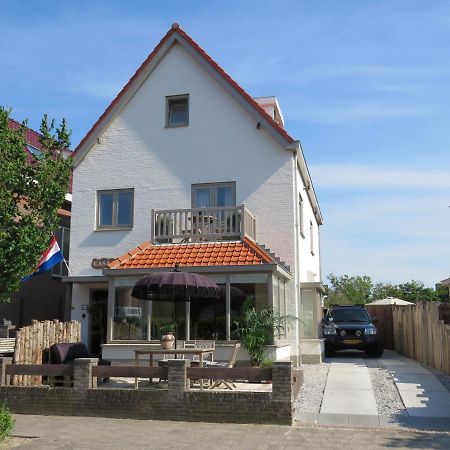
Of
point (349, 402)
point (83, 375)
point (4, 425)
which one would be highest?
point (83, 375)

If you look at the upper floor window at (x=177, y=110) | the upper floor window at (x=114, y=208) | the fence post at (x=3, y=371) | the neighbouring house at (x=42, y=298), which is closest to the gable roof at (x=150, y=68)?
the upper floor window at (x=177, y=110)

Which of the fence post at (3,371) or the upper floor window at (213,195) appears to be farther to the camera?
the upper floor window at (213,195)

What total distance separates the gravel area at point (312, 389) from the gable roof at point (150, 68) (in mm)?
6896

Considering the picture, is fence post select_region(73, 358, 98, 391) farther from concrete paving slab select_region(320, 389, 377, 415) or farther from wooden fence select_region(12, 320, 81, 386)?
concrete paving slab select_region(320, 389, 377, 415)

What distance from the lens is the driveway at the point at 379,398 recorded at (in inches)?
360

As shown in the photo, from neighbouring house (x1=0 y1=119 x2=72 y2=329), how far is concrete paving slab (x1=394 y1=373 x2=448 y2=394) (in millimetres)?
10059

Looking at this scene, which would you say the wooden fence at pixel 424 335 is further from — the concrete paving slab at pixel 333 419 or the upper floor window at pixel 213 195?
the upper floor window at pixel 213 195

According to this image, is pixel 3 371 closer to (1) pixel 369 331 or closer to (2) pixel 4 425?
(2) pixel 4 425

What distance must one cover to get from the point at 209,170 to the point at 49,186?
913cm

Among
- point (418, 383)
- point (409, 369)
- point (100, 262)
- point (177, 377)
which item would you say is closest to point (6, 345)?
point (100, 262)

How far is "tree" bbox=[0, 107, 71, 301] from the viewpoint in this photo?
830 centimetres

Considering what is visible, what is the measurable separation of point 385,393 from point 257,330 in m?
3.42

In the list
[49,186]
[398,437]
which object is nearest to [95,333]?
[49,186]

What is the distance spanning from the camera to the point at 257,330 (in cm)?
1369
